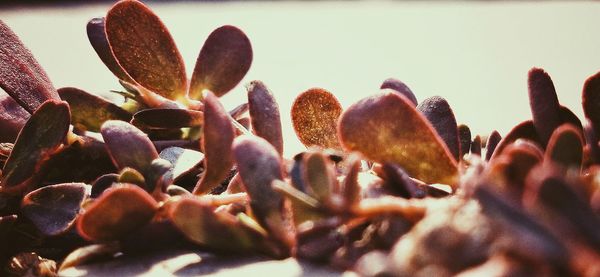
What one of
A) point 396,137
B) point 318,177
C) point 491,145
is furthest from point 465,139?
point 318,177

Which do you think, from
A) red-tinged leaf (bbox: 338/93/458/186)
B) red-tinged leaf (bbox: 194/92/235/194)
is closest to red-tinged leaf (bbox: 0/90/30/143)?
red-tinged leaf (bbox: 194/92/235/194)

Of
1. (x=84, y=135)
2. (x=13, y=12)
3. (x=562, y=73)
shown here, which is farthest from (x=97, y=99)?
(x=13, y=12)

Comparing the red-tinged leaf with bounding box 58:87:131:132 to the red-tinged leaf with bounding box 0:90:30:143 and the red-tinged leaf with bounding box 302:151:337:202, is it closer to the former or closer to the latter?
the red-tinged leaf with bounding box 0:90:30:143

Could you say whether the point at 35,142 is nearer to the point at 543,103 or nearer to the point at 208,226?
the point at 208,226

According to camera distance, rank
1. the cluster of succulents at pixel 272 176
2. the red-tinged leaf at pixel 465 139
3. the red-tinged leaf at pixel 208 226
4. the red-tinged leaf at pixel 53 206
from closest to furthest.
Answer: the cluster of succulents at pixel 272 176 < the red-tinged leaf at pixel 208 226 < the red-tinged leaf at pixel 53 206 < the red-tinged leaf at pixel 465 139

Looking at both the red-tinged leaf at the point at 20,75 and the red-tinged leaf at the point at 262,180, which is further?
the red-tinged leaf at the point at 20,75

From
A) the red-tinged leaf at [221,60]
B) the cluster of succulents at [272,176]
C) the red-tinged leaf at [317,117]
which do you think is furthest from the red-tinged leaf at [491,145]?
the red-tinged leaf at [221,60]

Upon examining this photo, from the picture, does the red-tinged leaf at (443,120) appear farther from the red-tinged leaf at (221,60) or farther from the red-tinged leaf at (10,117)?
the red-tinged leaf at (10,117)
